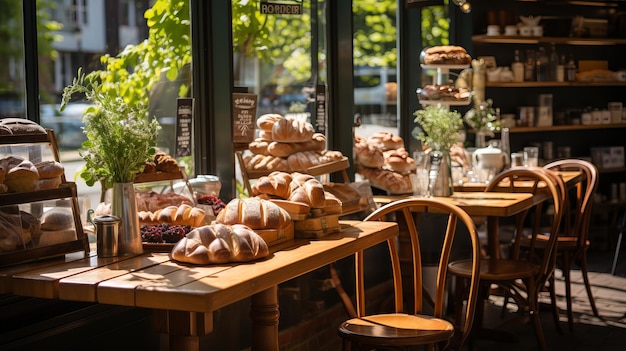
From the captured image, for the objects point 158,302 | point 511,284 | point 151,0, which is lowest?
point 511,284

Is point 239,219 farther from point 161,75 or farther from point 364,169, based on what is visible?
→ point 364,169

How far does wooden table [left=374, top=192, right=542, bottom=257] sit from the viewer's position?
4266 millimetres

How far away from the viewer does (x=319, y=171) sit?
4020 mm

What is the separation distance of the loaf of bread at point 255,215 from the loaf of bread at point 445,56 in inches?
103

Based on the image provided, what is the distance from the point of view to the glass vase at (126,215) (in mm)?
2688

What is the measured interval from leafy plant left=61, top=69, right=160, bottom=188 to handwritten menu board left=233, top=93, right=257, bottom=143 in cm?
124

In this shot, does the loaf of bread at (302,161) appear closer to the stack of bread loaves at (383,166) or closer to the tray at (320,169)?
the tray at (320,169)

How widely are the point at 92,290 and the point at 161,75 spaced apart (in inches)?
68.7

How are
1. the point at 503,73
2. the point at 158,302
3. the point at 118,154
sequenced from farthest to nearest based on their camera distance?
the point at 503,73
the point at 118,154
the point at 158,302

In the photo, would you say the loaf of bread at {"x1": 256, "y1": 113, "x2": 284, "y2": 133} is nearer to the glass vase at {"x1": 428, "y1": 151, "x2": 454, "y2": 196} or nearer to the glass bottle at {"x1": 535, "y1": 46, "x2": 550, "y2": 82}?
the glass vase at {"x1": 428, "y1": 151, "x2": 454, "y2": 196}

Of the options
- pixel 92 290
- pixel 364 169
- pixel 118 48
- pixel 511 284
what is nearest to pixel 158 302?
pixel 92 290

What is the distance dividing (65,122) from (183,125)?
0.66 meters

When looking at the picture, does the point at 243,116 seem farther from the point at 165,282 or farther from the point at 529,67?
the point at 529,67

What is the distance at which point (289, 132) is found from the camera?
397cm
